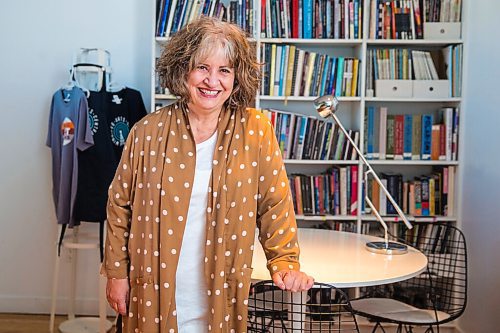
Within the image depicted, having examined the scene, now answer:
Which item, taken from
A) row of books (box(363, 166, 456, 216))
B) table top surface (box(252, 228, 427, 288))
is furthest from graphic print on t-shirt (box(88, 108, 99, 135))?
row of books (box(363, 166, 456, 216))

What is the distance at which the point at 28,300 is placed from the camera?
3717 mm

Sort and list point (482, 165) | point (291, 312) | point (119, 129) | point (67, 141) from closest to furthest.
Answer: point (291, 312) → point (482, 165) → point (67, 141) → point (119, 129)

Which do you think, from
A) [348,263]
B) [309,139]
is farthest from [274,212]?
[309,139]

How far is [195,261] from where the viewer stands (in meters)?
1.53

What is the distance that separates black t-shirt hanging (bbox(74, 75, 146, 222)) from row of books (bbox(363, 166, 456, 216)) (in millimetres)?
1484

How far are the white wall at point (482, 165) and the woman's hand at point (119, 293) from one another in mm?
2040

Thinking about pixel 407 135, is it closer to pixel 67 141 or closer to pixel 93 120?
pixel 93 120

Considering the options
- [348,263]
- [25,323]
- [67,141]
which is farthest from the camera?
[25,323]

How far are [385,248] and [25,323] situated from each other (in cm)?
227

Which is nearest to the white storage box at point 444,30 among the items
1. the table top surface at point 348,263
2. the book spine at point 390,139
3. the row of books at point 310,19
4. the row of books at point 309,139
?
the row of books at point 310,19

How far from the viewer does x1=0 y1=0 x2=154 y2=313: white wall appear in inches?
142

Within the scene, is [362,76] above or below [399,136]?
above

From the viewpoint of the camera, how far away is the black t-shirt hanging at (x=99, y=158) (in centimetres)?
329

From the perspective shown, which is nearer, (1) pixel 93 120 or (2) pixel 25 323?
(1) pixel 93 120
